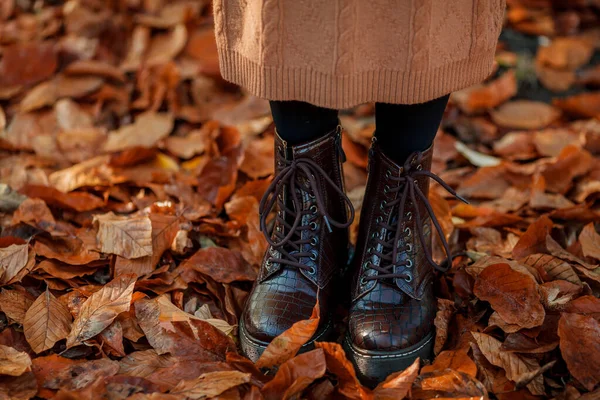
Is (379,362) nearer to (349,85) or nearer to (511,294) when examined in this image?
(511,294)

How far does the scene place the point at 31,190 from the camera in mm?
1514

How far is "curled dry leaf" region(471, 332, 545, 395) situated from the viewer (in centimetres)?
105

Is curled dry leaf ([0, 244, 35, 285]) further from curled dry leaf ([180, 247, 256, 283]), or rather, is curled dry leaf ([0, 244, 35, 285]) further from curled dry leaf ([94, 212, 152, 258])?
curled dry leaf ([180, 247, 256, 283])

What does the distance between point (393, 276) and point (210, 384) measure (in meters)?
0.38

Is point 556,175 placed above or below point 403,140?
below

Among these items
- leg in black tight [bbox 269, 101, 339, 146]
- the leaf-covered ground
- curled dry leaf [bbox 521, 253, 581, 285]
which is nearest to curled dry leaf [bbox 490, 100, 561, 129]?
the leaf-covered ground

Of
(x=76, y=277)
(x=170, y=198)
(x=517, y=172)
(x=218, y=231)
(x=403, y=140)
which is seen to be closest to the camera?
(x=403, y=140)

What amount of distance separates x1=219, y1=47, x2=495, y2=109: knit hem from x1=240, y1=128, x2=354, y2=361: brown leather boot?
0.17 m

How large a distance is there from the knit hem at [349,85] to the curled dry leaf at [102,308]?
483 mm

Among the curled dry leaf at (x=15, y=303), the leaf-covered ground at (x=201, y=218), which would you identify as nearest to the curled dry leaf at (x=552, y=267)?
the leaf-covered ground at (x=201, y=218)

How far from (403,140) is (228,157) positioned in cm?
69

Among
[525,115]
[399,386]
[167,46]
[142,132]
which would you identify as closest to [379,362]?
[399,386]

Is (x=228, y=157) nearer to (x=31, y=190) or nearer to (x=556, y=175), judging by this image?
(x=31, y=190)

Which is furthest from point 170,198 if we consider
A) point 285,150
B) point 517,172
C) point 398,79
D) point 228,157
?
point 517,172
